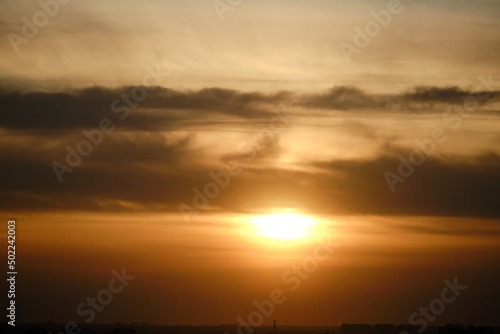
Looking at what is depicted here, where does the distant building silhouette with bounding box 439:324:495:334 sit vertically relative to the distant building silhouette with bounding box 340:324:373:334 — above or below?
below

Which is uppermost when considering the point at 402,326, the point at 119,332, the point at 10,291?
the point at 402,326

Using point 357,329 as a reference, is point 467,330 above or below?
below

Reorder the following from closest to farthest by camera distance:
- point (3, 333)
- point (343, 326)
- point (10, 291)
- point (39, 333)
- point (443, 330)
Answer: point (10, 291) < point (3, 333) < point (39, 333) < point (443, 330) < point (343, 326)

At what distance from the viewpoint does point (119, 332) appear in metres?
140

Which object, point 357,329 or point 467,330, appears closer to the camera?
point 467,330

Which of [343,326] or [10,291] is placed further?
[343,326]

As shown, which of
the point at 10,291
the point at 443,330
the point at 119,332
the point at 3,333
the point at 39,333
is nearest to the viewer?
the point at 10,291

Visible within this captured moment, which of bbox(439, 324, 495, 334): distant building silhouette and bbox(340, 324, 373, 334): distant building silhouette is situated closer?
bbox(439, 324, 495, 334): distant building silhouette

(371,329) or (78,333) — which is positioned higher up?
(371,329)

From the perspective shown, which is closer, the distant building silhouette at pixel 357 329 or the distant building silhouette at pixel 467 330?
the distant building silhouette at pixel 467 330

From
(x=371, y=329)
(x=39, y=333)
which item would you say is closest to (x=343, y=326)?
(x=371, y=329)

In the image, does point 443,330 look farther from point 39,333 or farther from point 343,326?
point 39,333

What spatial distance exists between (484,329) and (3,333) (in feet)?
274

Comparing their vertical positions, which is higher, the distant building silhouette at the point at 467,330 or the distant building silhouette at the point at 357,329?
the distant building silhouette at the point at 357,329
